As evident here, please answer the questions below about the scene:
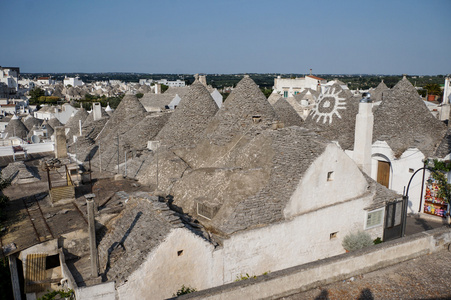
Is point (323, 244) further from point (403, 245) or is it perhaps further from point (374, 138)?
point (374, 138)

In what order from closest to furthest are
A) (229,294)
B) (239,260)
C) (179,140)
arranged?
1. (229,294)
2. (239,260)
3. (179,140)

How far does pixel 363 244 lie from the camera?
11148 millimetres

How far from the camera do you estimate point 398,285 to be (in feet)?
25.6

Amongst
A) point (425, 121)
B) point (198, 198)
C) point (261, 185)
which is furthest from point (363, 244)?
point (425, 121)

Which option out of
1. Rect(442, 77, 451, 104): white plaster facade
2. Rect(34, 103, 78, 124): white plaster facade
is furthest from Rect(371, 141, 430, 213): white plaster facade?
Rect(34, 103, 78, 124): white plaster facade

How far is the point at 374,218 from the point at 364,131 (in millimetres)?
3533

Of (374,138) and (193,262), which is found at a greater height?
(374,138)

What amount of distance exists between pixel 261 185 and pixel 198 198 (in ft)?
5.93

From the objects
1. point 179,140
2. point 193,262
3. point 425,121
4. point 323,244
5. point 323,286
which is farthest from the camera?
point 425,121

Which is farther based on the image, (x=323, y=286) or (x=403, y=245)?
(x=403, y=245)

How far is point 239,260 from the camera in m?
9.28

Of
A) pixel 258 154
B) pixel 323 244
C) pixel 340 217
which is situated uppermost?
pixel 258 154

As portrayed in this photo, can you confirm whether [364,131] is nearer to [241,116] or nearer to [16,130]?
[241,116]

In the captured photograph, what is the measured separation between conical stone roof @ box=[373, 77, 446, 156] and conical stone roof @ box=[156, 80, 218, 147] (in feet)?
28.1
